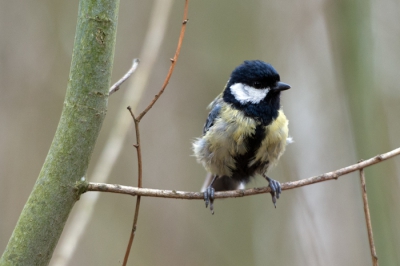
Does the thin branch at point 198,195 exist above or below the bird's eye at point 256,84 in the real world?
below

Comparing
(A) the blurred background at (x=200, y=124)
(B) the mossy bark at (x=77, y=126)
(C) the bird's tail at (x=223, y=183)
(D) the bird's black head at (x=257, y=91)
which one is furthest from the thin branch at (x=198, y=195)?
(A) the blurred background at (x=200, y=124)

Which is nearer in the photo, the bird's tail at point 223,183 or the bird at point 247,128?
the bird at point 247,128

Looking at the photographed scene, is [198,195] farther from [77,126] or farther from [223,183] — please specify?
[223,183]

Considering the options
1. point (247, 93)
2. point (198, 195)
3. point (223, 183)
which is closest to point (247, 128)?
point (247, 93)

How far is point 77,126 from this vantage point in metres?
1.10

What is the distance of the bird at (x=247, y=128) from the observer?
2201mm

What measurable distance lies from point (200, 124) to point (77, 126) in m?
2.72

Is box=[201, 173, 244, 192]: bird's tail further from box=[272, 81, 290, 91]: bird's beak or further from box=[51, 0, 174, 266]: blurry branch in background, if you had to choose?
box=[51, 0, 174, 266]: blurry branch in background

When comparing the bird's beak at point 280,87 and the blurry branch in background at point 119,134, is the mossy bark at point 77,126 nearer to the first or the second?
the blurry branch in background at point 119,134

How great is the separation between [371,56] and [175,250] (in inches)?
81.6

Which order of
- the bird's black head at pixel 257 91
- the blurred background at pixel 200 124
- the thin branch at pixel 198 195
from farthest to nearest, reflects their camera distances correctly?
the blurred background at pixel 200 124
the bird's black head at pixel 257 91
the thin branch at pixel 198 195

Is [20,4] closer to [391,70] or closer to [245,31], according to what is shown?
[245,31]

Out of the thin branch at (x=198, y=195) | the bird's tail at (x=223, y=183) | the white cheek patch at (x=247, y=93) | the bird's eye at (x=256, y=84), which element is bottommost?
the bird's tail at (x=223, y=183)

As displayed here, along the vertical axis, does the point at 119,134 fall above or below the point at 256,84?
below
